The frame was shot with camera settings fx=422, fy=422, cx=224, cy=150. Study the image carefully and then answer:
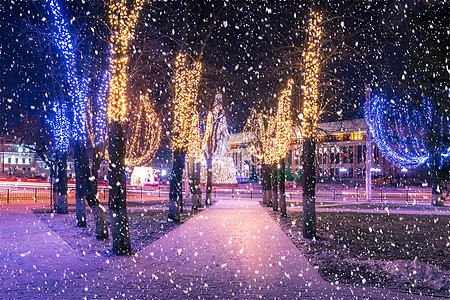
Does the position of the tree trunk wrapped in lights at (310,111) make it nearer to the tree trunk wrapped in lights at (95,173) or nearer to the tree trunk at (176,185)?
the tree trunk at (176,185)

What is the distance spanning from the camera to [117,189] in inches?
426

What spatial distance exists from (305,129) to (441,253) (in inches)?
223

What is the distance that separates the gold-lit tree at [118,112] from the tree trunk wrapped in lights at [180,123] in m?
7.41

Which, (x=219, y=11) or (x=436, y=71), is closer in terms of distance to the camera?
(x=436, y=71)

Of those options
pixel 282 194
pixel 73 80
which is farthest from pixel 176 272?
pixel 282 194

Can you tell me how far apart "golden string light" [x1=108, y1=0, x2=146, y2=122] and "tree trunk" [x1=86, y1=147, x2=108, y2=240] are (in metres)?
3.47

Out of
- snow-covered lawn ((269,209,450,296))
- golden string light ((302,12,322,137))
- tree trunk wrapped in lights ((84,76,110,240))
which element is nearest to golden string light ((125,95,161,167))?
tree trunk wrapped in lights ((84,76,110,240))

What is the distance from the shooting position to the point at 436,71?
50.4 ft

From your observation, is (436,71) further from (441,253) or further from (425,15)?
(441,253)

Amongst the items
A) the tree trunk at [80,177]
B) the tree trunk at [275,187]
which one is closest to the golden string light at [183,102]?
the tree trunk at [80,177]

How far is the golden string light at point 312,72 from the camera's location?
14055 millimetres

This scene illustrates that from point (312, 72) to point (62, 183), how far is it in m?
14.0

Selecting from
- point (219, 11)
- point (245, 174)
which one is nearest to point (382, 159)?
point (245, 174)

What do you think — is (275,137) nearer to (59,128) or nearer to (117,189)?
(59,128)
